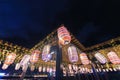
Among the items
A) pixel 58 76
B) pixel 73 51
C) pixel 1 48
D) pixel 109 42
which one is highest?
pixel 109 42

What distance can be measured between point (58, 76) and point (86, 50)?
19.0 m

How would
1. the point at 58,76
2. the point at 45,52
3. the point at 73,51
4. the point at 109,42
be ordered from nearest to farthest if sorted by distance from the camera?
the point at 58,76, the point at 73,51, the point at 45,52, the point at 109,42

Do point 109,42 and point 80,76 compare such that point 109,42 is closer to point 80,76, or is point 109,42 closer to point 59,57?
point 80,76

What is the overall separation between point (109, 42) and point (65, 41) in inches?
593

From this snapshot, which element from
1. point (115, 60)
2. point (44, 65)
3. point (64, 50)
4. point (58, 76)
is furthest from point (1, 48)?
point (115, 60)

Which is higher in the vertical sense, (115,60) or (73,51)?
(73,51)

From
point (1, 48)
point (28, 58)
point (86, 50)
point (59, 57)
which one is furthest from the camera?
point (86, 50)

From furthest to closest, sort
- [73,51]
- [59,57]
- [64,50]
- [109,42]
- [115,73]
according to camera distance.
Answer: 1. [109,42]
2. [64,50]
3. [115,73]
4. [73,51]
5. [59,57]

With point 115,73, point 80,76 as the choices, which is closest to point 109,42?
point 115,73

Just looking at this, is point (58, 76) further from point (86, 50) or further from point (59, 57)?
point (86, 50)

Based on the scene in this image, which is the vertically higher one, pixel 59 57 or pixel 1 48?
pixel 1 48

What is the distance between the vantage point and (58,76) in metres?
6.99

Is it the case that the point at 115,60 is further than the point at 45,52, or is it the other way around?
the point at 115,60

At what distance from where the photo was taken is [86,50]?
Answer: 2503 centimetres
